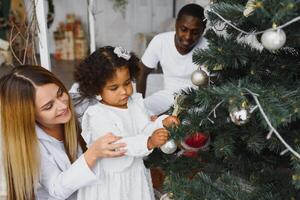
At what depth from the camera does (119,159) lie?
1.09 m

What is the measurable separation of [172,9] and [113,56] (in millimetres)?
3142

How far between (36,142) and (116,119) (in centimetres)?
28

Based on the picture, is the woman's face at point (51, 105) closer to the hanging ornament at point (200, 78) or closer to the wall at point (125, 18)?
the hanging ornament at point (200, 78)

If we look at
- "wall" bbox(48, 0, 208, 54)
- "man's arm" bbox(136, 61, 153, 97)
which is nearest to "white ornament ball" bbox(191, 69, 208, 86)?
"man's arm" bbox(136, 61, 153, 97)

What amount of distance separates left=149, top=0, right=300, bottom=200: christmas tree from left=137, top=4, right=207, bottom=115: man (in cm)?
87

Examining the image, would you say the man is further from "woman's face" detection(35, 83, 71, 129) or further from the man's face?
"woman's face" detection(35, 83, 71, 129)

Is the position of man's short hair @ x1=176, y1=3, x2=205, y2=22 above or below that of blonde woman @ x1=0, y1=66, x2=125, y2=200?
above

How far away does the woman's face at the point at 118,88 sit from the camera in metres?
1.04

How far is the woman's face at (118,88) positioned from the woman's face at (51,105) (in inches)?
5.7

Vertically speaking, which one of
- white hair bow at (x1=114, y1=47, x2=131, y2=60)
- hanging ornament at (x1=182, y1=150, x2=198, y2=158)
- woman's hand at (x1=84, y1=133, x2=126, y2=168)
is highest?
white hair bow at (x1=114, y1=47, x2=131, y2=60)

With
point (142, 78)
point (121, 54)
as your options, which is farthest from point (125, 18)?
point (121, 54)

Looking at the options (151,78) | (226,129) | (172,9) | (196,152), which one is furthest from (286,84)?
(172,9)

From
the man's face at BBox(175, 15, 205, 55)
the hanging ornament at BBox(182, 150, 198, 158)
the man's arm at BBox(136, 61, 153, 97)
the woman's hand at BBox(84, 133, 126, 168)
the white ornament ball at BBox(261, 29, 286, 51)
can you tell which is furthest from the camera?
the man's arm at BBox(136, 61, 153, 97)

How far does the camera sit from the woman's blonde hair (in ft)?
3.47
